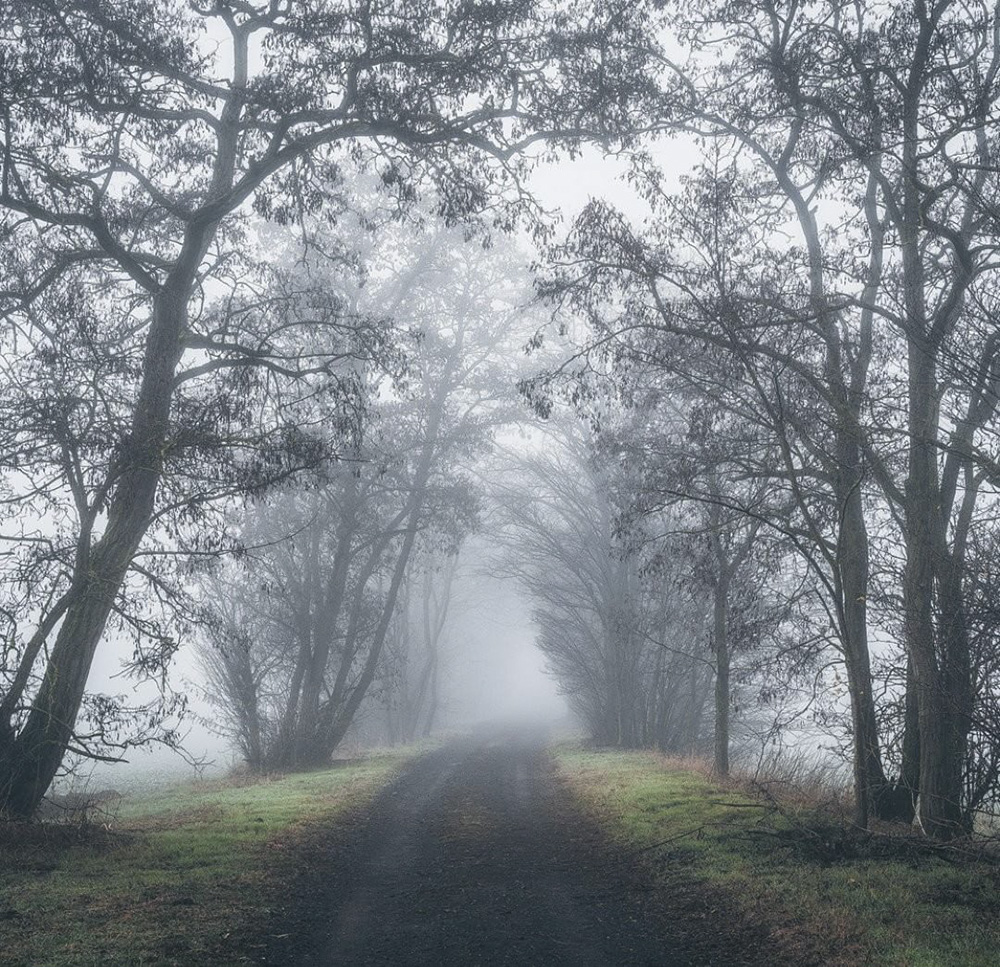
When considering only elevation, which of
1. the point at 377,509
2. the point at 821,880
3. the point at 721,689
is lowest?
the point at 821,880

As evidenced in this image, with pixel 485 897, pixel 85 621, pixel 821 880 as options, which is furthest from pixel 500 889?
pixel 85 621

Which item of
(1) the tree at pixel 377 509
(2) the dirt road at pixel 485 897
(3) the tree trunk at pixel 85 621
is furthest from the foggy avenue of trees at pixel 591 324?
(1) the tree at pixel 377 509

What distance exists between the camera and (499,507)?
26109 mm

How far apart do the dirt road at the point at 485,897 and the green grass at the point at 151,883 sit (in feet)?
2.08

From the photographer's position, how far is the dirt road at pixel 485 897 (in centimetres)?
622

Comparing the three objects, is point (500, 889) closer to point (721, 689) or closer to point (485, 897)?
point (485, 897)

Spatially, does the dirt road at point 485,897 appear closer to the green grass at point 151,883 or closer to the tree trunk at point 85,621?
the green grass at point 151,883

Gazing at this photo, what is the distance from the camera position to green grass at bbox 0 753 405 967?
592 centimetres

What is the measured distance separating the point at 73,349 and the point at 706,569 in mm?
9798

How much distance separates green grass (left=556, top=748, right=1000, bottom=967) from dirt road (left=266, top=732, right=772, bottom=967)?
0.61 meters

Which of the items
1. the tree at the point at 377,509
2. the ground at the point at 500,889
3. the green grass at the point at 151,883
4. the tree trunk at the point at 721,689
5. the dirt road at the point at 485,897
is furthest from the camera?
the tree at the point at 377,509

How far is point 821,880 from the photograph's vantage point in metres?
7.41

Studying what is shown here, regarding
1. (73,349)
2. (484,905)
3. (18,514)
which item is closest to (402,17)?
(73,349)

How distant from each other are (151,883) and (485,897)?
9.98 ft
